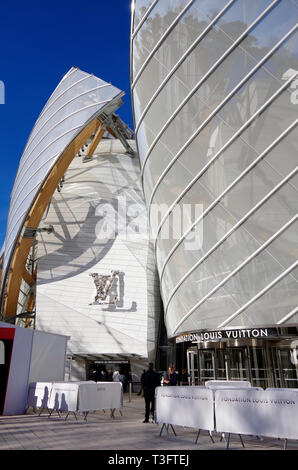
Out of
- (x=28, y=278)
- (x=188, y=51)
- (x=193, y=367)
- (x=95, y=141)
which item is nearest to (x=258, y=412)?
Answer: (x=193, y=367)

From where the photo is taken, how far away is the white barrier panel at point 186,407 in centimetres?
792

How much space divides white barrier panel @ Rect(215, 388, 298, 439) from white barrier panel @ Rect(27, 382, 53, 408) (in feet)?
23.1

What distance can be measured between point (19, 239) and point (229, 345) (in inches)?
707

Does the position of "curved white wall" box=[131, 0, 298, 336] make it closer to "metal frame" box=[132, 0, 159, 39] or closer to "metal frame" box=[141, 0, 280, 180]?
"metal frame" box=[141, 0, 280, 180]

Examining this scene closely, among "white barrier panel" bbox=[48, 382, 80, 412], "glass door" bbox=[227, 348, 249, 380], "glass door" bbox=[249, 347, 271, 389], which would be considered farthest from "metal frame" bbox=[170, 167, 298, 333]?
"white barrier panel" bbox=[48, 382, 80, 412]

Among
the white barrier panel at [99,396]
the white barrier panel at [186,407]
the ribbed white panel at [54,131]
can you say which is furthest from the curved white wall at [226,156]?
the ribbed white panel at [54,131]

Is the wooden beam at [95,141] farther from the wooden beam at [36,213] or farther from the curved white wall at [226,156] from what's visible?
the curved white wall at [226,156]

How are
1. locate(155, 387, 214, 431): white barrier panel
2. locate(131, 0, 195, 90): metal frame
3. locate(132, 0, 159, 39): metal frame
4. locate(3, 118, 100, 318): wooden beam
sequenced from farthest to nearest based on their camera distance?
locate(3, 118, 100, 318): wooden beam
locate(132, 0, 159, 39): metal frame
locate(131, 0, 195, 90): metal frame
locate(155, 387, 214, 431): white barrier panel

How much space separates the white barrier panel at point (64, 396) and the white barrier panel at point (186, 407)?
3.35m

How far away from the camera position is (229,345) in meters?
15.9

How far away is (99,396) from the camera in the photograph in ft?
39.0

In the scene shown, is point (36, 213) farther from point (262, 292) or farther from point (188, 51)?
point (262, 292)

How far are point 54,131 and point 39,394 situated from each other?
22157 millimetres

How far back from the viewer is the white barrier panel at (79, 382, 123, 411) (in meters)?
11.4
